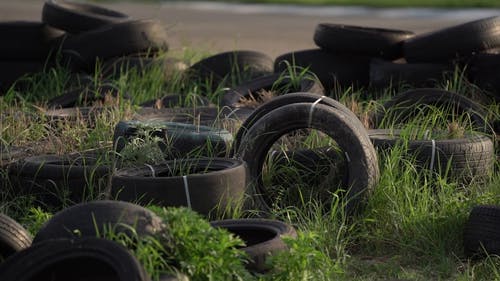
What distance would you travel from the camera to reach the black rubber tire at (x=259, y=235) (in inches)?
197

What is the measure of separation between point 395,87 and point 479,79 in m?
0.76

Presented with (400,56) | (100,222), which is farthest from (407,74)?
(100,222)

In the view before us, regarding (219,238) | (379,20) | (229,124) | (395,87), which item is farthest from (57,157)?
(379,20)

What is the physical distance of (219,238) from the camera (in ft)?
15.1

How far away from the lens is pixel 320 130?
639 centimetres

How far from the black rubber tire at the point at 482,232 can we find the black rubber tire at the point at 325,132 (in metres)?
0.66

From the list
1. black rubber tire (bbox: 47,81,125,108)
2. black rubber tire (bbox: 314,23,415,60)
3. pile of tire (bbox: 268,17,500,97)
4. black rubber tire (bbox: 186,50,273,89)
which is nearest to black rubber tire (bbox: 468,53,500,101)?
pile of tire (bbox: 268,17,500,97)

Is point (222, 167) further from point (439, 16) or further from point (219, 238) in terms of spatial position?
point (439, 16)

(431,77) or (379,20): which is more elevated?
(431,77)

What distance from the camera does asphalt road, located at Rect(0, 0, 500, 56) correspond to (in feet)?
53.3

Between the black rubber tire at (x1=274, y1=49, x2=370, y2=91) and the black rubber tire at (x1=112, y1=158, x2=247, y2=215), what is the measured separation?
3.67 metres

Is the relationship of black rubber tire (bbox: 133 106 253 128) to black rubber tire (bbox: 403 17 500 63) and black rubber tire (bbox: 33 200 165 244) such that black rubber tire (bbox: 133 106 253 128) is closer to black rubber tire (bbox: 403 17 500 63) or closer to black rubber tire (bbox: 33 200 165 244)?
black rubber tire (bbox: 403 17 500 63)

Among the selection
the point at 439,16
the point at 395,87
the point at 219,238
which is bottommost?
the point at 439,16

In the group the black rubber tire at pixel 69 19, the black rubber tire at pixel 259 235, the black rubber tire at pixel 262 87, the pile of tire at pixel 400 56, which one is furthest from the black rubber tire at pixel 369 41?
the black rubber tire at pixel 259 235
